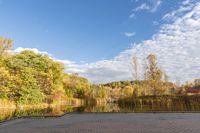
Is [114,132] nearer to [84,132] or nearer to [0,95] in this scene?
[84,132]

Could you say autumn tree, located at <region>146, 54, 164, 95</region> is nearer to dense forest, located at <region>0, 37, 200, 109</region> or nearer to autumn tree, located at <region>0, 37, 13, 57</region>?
dense forest, located at <region>0, 37, 200, 109</region>

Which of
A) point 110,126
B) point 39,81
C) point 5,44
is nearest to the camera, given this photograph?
point 110,126

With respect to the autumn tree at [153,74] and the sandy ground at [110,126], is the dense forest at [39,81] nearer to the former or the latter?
the autumn tree at [153,74]

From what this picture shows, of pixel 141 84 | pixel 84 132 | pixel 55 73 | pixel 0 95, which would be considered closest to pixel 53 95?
pixel 55 73

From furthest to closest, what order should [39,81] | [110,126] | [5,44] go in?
1. [5,44]
2. [39,81]
3. [110,126]

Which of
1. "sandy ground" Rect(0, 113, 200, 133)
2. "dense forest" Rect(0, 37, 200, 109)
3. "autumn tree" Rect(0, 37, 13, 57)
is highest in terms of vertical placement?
"autumn tree" Rect(0, 37, 13, 57)

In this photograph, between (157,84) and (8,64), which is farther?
(157,84)

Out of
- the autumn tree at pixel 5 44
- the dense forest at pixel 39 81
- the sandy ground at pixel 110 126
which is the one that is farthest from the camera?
the autumn tree at pixel 5 44

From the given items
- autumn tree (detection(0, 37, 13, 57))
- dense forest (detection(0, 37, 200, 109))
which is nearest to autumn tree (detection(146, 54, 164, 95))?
dense forest (detection(0, 37, 200, 109))

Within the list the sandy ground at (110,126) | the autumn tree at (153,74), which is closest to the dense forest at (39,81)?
the autumn tree at (153,74)

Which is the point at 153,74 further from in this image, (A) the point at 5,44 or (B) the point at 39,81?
(A) the point at 5,44

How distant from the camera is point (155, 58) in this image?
41125mm

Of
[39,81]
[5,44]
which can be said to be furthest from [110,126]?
[5,44]

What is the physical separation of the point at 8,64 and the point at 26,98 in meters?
5.43
